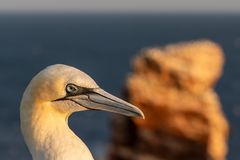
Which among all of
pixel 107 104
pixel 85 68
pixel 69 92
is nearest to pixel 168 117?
pixel 107 104

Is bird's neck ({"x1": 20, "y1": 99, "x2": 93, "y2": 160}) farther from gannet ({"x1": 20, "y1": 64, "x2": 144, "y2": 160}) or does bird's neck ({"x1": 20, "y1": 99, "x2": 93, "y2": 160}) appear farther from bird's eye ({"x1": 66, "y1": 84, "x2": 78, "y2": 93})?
bird's eye ({"x1": 66, "y1": 84, "x2": 78, "y2": 93})

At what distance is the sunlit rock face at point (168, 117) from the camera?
58.5ft

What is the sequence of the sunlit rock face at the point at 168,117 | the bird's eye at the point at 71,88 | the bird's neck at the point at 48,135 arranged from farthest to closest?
the sunlit rock face at the point at 168,117, the bird's eye at the point at 71,88, the bird's neck at the point at 48,135

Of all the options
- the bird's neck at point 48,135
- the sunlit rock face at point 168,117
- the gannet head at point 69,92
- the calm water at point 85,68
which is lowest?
the bird's neck at point 48,135

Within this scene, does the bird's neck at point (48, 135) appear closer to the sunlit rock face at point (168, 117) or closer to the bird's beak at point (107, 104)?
the bird's beak at point (107, 104)

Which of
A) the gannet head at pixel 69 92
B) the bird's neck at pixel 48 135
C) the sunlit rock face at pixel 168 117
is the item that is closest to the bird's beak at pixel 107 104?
the gannet head at pixel 69 92

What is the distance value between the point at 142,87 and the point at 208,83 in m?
2.46

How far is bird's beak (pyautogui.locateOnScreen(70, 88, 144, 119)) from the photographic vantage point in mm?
3121

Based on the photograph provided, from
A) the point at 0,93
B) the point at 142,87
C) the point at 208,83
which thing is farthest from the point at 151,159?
the point at 0,93

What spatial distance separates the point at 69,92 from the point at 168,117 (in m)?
15.2

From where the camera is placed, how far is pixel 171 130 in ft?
59.1

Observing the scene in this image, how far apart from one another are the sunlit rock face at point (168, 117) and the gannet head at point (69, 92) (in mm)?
14575

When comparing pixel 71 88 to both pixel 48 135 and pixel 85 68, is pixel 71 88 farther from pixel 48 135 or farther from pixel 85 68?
pixel 85 68

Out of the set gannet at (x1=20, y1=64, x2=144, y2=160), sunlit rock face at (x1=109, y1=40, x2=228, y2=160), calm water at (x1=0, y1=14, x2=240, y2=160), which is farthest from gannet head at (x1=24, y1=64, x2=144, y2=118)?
calm water at (x1=0, y1=14, x2=240, y2=160)
